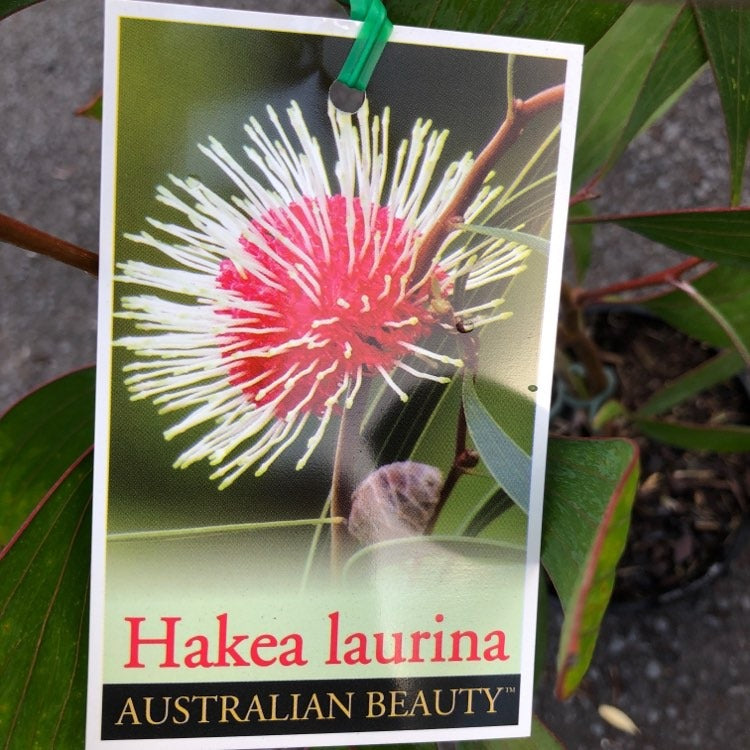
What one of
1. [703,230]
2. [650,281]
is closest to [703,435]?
[650,281]

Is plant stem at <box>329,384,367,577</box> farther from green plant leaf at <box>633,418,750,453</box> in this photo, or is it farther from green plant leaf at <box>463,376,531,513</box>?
green plant leaf at <box>633,418,750,453</box>

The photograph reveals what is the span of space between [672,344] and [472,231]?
0.60 m

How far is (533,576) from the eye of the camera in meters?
0.44

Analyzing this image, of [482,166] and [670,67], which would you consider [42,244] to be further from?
[670,67]

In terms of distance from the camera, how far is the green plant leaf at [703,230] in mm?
444

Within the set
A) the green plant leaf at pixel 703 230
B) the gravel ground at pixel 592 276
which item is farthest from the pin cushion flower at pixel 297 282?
the gravel ground at pixel 592 276

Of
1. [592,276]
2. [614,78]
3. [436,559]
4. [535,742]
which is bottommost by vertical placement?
[535,742]

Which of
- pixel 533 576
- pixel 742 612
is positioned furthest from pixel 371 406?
pixel 742 612

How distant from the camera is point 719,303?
663mm

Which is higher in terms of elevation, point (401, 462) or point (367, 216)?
point (367, 216)

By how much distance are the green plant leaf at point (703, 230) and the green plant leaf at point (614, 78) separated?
4.1 inches

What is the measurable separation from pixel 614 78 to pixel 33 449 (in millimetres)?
504


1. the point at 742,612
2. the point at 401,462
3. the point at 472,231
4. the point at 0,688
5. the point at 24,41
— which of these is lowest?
the point at 742,612

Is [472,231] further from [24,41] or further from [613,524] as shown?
[24,41]
